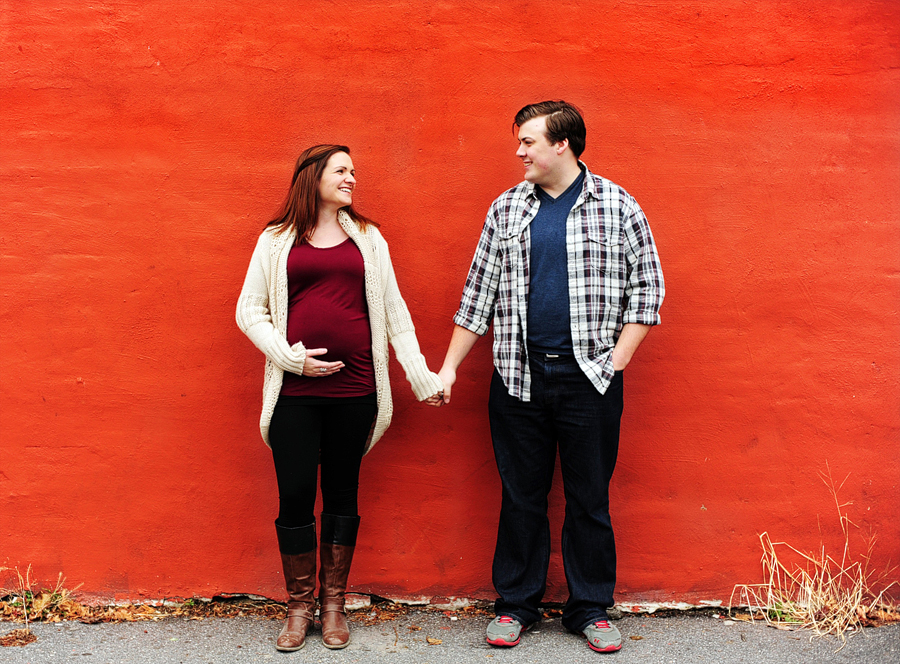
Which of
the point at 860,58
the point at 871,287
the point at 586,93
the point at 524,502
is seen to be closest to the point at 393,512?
the point at 524,502

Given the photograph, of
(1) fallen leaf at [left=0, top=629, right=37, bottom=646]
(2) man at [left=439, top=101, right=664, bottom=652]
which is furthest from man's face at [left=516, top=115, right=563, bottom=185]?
(1) fallen leaf at [left=0, top=629, right=37, bottom=646]

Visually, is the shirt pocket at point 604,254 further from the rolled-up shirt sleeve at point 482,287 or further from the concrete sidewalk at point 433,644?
the concrete sidewalk at point 433,644

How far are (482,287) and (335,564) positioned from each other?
1.32m

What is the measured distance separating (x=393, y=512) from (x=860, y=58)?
2.95 metres

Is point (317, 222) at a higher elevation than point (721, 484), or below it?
higher

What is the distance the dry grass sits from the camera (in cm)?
343

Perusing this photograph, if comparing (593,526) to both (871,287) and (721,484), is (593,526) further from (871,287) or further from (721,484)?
(871,287)

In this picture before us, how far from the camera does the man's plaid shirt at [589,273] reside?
9.92ft

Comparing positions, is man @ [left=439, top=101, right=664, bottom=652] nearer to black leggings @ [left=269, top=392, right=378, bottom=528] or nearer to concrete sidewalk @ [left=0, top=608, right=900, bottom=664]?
concrete sidewalk @ [left=0, top=608, right=900, bottom=664]

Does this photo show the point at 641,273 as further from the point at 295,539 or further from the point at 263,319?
the point at 295,539

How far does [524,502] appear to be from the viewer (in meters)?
3.24

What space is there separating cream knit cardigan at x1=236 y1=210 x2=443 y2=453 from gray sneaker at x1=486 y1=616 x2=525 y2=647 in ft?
3.03

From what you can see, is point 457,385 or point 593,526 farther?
point 457,385

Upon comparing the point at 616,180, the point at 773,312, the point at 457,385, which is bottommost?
the point at 457,385
